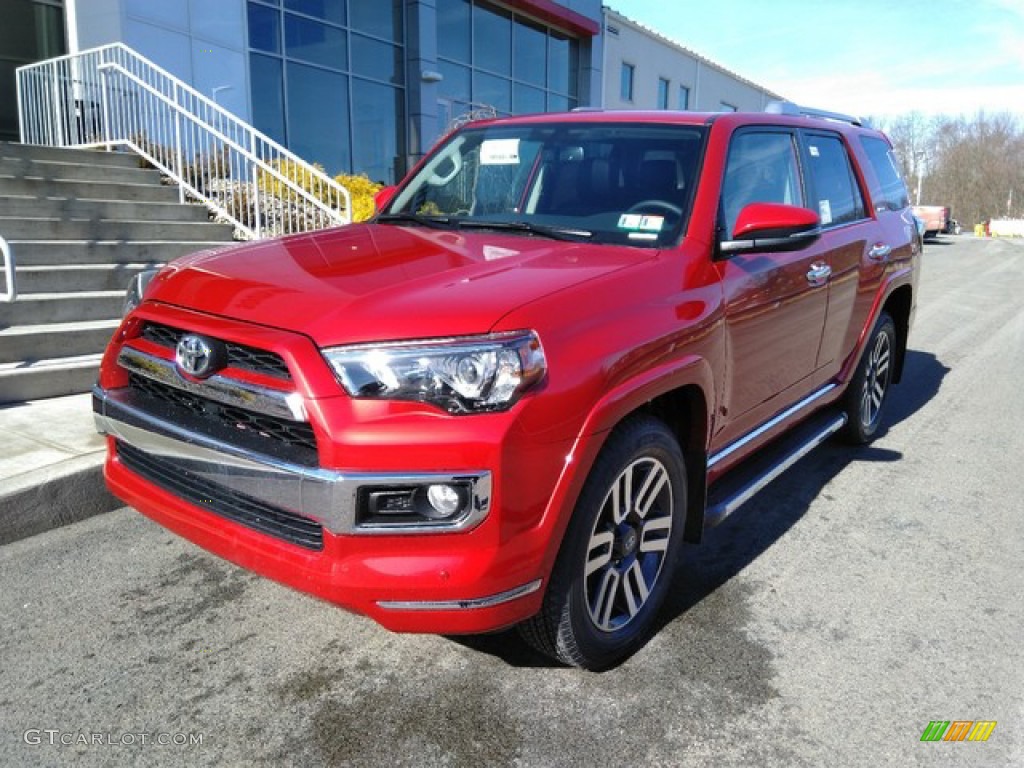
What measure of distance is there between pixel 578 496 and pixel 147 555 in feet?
7.18

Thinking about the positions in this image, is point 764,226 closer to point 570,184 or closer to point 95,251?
point 570,184

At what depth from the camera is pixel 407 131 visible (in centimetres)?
1823

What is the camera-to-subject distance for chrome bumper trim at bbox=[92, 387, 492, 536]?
2.23m

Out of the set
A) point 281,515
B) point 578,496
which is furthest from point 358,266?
point 578,496

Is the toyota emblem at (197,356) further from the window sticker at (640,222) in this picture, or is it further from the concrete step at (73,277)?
the concrete step at (73,277)

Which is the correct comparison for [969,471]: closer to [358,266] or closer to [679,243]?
[679,243]

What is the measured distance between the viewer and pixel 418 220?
3.79 metres

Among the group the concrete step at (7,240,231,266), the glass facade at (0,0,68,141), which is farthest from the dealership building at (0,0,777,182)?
the concrete step at (7,240,231,266)

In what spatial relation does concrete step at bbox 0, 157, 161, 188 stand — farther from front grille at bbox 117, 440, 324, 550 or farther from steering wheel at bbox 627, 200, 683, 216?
steering wheel at bbox 627, 200, 683, 216

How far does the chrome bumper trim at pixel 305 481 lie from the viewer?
2229 millimetres

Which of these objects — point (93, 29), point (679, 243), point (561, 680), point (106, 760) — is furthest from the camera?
point (93, 29)

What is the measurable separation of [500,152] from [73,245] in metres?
5.12

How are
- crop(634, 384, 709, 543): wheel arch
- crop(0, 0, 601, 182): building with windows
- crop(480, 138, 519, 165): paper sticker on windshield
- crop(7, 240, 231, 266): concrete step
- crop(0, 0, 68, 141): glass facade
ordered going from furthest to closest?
crop(0, 0, 601, 182): building with windows → crop(0, 0, 68, 141): glass facade → crop(7, 240, 231, 266): concrete step → crop(480, 138, 519, 165): paper sticker on windshield → crop(634, 384, 709, 543): wheel arch

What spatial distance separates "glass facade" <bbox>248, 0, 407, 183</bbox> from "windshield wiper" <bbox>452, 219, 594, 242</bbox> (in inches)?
476
